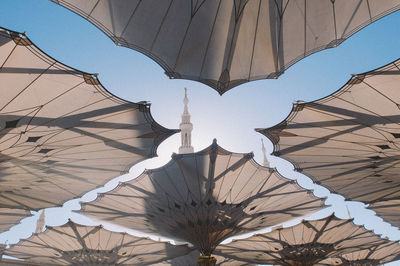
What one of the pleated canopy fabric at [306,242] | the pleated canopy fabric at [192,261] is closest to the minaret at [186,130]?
the pleated canopy fabric at [192,261]

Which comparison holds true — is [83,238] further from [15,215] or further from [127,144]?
[127,144]

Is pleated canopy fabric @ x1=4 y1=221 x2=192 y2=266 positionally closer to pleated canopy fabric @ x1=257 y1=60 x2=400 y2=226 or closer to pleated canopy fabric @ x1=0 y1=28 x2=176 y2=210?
pleated canopy fabric @ x1=0 y1=28 x2=176 y2=210

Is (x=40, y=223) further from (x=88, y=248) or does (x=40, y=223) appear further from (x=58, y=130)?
(x=58, y=130)

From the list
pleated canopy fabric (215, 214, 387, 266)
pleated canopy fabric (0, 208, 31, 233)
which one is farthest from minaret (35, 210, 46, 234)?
pleated canopy fabric (215, 214, 387, 266)

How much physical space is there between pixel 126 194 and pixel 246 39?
1286 cm

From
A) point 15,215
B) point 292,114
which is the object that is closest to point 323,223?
point 292,114

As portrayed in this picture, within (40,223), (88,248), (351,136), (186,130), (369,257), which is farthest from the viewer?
(186,130)

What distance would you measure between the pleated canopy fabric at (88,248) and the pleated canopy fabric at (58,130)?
5779 mm

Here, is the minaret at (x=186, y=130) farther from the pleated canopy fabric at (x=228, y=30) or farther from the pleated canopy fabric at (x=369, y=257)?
the pleated canopy fabric at (x=228, y=30)

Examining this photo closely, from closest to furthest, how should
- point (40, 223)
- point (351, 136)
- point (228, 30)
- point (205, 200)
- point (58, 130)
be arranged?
point (228, 30) → point (58, 130) → point (351, 136) → point (205, 200) → point (40, 223)

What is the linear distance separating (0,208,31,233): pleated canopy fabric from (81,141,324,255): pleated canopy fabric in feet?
19.9

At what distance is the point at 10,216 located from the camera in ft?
85.0

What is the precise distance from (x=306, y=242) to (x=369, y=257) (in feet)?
41.4

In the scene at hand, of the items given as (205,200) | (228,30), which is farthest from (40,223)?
(228,30)
